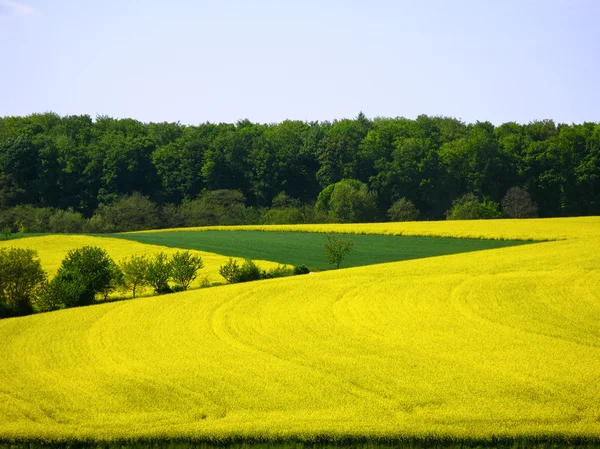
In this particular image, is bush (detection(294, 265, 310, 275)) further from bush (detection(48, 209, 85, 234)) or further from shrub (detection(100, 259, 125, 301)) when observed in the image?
bush (detection(48, 209, 85, 234))

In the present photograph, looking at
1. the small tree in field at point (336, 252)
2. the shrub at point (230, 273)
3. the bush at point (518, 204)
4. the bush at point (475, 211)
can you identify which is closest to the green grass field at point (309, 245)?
the small tree in field at point (336, 252)

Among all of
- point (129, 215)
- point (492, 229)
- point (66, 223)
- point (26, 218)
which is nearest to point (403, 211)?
point (129, 215)

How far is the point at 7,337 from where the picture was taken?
32.3m

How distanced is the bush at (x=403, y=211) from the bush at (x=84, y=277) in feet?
207

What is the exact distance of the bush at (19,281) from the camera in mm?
42344

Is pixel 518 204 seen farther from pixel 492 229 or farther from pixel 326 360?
pixel 326 360

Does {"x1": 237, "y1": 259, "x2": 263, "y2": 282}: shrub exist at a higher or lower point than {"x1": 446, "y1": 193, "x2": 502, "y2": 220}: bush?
lower

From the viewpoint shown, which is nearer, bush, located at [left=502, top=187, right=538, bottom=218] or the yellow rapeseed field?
the yellow rapeseed field

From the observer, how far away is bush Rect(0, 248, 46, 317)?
42.3 metres

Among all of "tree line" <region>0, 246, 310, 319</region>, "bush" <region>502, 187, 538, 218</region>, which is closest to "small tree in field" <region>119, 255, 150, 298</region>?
"tree line" <region>0, 246, 310, 319</region>

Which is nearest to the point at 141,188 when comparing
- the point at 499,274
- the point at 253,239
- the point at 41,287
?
the point at 253,239

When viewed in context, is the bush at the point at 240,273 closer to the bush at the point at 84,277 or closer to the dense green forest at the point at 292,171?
the bush at the point at 84,277

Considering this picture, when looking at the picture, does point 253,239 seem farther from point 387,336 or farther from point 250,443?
point 250,443

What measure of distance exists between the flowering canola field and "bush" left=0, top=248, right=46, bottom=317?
19.1 ft
